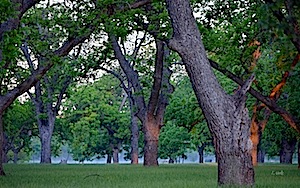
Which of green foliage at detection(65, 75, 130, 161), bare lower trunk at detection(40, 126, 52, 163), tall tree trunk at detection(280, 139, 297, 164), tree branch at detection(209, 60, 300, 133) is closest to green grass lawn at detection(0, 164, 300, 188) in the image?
tree branch at detection(209, 60, 300, 133)

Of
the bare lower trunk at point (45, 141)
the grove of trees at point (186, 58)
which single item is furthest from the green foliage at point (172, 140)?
the bare lower trunk at point (45, 141)

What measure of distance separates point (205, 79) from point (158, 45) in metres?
16.5

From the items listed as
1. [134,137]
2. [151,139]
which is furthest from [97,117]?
[151,139]

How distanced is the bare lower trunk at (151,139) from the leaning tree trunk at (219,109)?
753 inches

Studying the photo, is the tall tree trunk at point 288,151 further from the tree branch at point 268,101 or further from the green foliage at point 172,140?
the tree branch at point 268,101

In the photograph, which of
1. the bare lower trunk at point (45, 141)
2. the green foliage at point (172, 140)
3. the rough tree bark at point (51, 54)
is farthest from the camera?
the green foliage at point (172, 140)

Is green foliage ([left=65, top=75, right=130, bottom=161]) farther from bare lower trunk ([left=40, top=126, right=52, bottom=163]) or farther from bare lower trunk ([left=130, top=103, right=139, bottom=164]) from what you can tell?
bare lower trunk ([left=130, top=103, right=139, bottom=164])

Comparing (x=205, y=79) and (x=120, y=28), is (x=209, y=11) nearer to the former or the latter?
(x=120, y=28)

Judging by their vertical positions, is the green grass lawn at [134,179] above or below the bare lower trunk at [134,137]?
below

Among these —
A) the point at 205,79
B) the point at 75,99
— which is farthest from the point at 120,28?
the point at 75,99

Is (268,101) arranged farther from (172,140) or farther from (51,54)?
(172,140)

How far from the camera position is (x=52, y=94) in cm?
4503

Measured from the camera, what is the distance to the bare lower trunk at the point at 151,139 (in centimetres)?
3278

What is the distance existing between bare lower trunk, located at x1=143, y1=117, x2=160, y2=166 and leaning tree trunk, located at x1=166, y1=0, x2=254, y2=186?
19.1 metres
